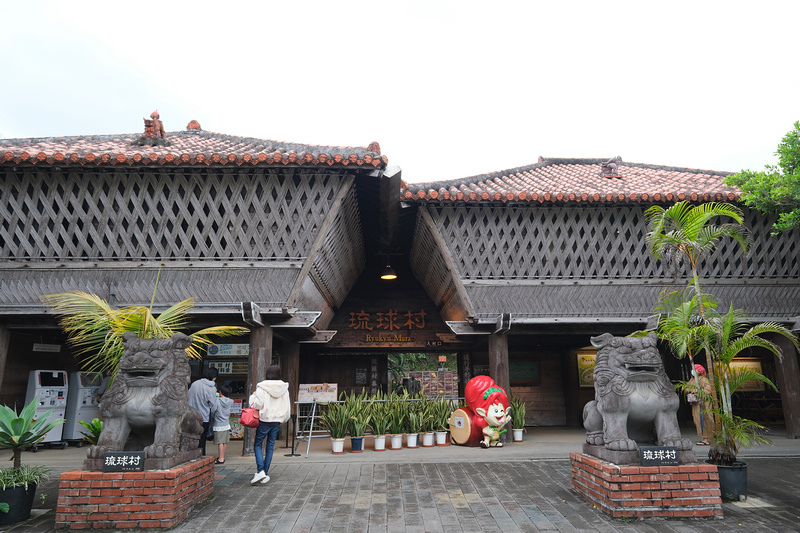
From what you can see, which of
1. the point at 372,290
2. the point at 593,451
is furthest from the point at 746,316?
the point at 372,290

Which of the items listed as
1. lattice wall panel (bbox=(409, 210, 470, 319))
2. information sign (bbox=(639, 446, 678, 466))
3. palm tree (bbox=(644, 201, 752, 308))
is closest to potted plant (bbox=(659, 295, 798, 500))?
palm tree (bbox=(644, 201, 752, 308))

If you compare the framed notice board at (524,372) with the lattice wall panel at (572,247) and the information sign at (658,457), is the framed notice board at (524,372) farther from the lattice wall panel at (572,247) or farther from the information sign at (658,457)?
→ the information sign at (658,457)

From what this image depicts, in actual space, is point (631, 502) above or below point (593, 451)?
below

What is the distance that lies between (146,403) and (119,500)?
888 mm

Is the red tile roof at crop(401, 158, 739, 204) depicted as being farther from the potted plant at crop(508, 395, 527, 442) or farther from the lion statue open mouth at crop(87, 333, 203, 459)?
the lion statue open mouth at crop(87, 333, 203, 459)

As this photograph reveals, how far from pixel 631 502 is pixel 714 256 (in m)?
7.23

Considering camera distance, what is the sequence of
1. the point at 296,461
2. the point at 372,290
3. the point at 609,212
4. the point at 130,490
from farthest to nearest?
the point at 372,290
the point at 609,212
the point at 296,461
the point at 130,490

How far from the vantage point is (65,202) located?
8.20m

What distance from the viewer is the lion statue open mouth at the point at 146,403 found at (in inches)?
185

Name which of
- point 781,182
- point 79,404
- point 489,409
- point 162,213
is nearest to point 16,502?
point 162,213

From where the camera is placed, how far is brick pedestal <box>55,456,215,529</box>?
4.31 meters

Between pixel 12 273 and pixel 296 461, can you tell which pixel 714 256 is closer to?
pixel 296 461

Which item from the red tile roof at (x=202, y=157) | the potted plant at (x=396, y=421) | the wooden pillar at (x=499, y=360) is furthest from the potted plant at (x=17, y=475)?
the wooden pillar at (x=499, y=360)

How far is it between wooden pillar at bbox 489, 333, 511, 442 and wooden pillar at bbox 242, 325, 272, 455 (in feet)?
14.8
